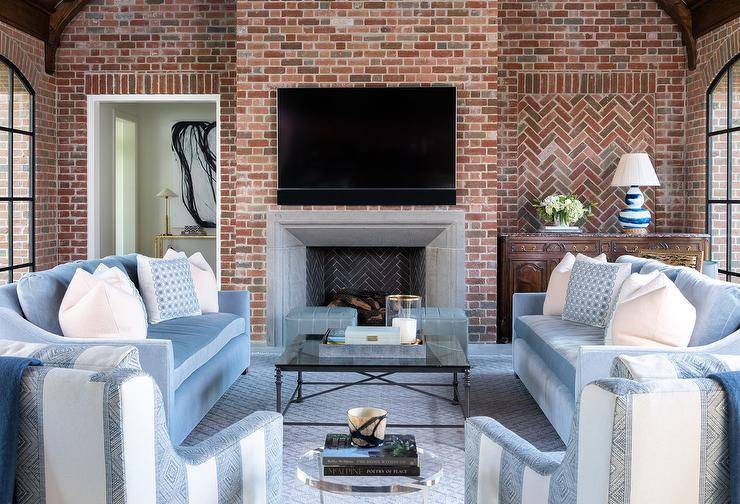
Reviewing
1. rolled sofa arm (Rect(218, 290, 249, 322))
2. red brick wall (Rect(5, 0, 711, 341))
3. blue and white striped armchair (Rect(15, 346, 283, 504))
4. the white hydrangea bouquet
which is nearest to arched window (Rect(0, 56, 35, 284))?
red brick wall (Rect(5, 0, 711, 341))

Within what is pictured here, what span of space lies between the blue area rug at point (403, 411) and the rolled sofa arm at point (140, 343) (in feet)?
2.14

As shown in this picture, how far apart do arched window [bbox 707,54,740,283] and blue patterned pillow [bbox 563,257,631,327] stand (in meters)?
2.42

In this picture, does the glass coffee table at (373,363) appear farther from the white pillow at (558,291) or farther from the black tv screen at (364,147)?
the black tv screen at (364,147)

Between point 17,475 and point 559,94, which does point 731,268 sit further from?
point 17,475

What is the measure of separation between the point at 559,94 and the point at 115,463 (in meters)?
6.46

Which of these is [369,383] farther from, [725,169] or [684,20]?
[684,20]

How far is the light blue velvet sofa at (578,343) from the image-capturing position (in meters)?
3.52

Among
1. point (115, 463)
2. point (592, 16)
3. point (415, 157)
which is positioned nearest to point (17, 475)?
point (115, 463)

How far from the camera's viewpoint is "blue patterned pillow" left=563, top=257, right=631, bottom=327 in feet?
15.5

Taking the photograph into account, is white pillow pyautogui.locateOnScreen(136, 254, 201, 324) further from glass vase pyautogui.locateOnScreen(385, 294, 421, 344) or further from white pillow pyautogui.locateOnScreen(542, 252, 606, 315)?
white pillow pyautogui.locateOnScreen(542, 252, 606, 315)

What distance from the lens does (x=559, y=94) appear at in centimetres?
743

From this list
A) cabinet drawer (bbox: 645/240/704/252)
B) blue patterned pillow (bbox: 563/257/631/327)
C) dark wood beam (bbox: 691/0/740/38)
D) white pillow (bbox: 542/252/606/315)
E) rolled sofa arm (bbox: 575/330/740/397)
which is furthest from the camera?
cabinet drawer (bbox: 645/240/704/252)

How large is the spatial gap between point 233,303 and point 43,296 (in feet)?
6.10

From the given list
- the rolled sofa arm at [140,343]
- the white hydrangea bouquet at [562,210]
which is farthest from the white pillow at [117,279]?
the white hydrangea bouquet at [562,210]
